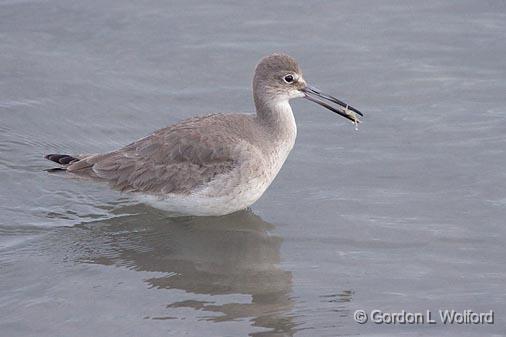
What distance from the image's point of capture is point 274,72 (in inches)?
344

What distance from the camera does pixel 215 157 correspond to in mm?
8312

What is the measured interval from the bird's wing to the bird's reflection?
1.20ft

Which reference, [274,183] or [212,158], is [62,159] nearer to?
[212,158]

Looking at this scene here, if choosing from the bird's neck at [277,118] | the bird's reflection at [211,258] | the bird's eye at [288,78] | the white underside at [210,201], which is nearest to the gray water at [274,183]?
the bird's reflection at [211,258]

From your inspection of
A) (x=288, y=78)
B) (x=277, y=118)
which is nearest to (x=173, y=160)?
(x=277, y=118)

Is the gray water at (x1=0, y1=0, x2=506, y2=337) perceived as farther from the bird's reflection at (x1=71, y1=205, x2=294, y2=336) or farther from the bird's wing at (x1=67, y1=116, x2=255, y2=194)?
the bird's wing at (x1=67, y1=116, x2=255, y2=194)

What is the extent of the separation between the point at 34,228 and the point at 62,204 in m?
0.57

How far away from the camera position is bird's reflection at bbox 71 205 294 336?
704 cm

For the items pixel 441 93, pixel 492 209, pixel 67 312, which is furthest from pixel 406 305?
pixel 441 93

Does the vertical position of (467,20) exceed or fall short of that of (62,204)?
it exceeds it

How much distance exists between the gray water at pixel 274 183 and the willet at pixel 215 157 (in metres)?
0.30

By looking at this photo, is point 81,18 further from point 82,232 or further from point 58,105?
point 82,232

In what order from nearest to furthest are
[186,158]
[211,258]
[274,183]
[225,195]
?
[211,258], [225,195], [186,158], [274,183]

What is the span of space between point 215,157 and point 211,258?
0.90 m
